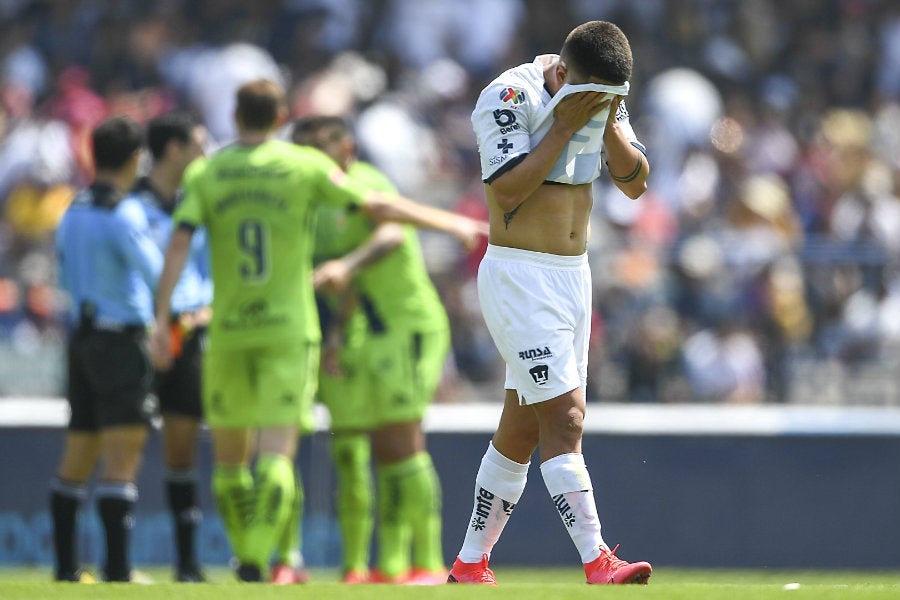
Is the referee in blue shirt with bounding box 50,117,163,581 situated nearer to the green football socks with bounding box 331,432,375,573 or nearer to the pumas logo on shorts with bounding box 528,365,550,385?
the green football socks with bounding box 331,432,375,573

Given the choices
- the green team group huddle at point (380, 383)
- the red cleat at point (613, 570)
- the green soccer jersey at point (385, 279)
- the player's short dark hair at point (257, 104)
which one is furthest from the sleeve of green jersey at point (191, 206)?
the red cleat at point (613, 570)

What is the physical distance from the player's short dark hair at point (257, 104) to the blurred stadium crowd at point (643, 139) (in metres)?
4.20

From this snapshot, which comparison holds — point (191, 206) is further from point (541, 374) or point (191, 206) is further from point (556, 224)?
point (541, 374)

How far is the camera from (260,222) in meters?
Result: 7.97

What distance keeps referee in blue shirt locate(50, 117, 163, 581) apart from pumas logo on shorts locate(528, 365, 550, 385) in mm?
2979

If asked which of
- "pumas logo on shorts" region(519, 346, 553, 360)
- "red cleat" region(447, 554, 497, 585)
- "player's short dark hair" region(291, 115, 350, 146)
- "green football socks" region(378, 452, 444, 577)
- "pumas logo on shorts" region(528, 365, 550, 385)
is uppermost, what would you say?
"player's short dark hair" region(291, 115, 350, 146)

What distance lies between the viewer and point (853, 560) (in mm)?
11539

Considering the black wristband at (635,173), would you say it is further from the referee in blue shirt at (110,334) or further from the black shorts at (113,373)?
the black shorts at (113,373)

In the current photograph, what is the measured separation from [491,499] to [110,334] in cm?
290

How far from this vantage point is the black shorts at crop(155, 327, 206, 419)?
9.23 meters

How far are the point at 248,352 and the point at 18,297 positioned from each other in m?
4.23

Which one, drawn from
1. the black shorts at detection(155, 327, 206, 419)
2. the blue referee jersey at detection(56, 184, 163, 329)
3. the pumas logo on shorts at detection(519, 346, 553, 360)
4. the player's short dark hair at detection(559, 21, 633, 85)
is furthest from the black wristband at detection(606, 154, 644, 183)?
the black shorts at detection(155, 327, 206, 419)

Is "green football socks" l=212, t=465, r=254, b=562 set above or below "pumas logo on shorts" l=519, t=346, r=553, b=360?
below

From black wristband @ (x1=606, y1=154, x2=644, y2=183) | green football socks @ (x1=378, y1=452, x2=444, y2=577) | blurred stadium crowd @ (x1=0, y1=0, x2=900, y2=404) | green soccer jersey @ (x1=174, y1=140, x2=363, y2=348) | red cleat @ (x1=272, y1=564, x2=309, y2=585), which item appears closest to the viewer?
black wristband @ (x1=606, y1=154, x2=644, y2=183)
